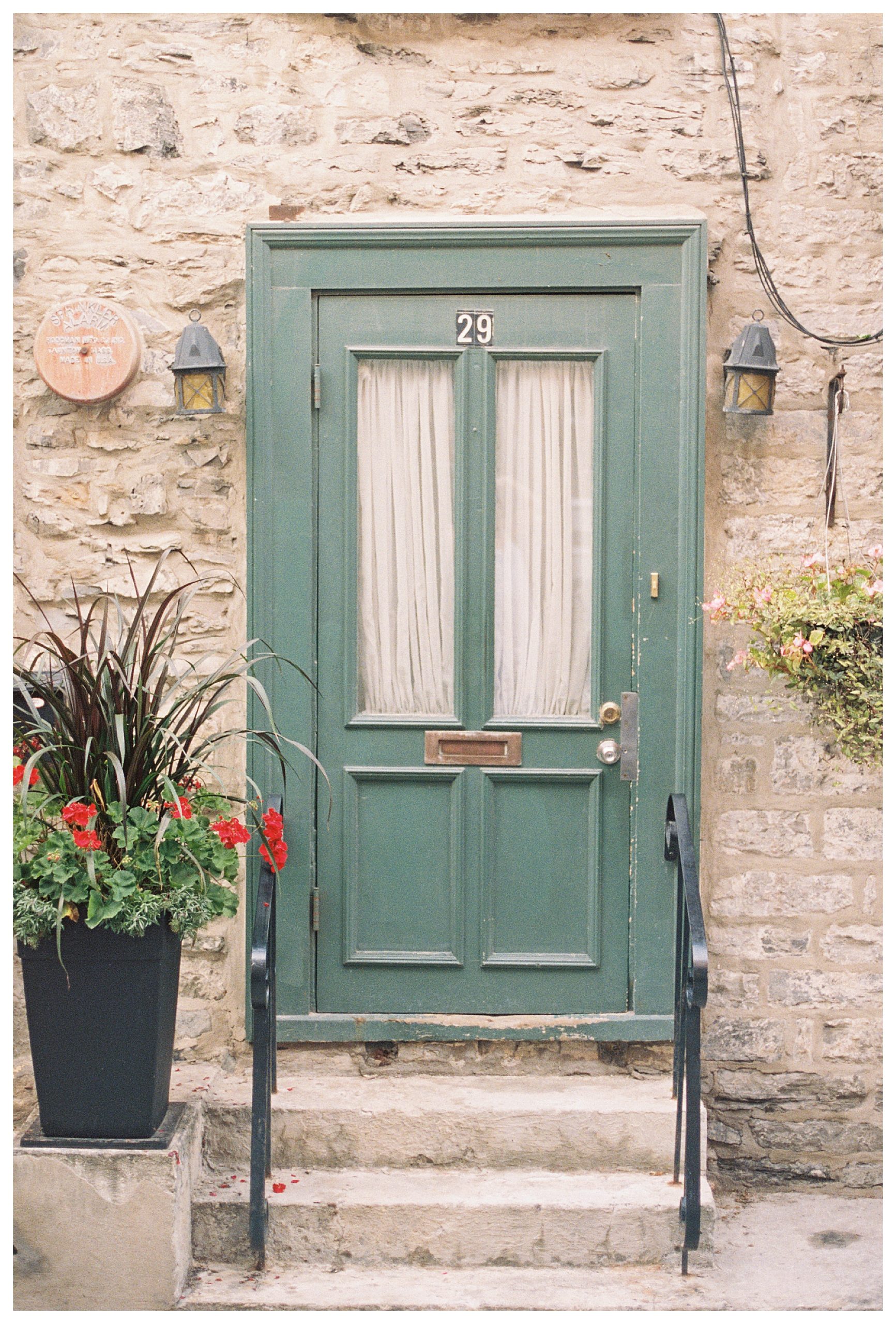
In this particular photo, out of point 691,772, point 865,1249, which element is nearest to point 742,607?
point 691,772

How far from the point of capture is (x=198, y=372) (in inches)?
130

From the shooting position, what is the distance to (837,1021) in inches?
134

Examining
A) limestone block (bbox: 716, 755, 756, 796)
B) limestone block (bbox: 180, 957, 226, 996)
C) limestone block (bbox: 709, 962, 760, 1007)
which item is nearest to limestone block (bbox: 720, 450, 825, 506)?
limestone block (bbox: 716, 755, 756, 796)

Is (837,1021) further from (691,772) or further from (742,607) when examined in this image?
(742,607)

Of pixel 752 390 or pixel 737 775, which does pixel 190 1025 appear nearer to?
pixel 737 775

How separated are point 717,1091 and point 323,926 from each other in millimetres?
1346

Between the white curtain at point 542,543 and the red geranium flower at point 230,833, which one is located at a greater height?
the white curtain at point 542,543

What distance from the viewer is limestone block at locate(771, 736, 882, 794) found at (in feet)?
11.3

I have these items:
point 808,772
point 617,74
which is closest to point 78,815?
point 808,772

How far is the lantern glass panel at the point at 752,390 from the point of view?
10.8 feet

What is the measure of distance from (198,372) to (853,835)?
2485mm

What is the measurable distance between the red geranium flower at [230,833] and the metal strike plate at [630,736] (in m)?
1.20

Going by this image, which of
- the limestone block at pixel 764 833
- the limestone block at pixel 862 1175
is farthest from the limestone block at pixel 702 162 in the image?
the limestone block at pixel 862 1175

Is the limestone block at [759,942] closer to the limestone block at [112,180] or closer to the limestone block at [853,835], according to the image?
the limestone block at [853,835]
